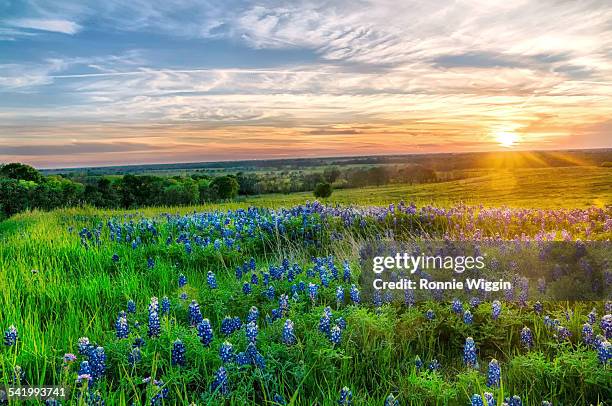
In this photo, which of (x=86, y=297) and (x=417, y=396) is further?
(x=86, y=297)

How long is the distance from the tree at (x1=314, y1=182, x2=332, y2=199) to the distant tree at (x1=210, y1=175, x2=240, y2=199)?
238 inches

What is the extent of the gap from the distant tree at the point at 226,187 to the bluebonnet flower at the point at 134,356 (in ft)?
71.0

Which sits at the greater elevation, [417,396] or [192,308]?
[192,308]

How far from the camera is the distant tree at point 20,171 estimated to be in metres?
25.0

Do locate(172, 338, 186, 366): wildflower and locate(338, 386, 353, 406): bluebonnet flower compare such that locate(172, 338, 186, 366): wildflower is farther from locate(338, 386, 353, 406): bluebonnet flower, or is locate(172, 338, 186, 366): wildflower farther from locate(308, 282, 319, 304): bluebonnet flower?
locate(308, 282, 319, 304): bluebonnet flower

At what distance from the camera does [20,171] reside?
2528cm

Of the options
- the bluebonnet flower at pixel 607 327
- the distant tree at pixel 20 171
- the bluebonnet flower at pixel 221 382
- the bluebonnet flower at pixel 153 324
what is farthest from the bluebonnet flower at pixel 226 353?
the distant tree at pixel 20 171

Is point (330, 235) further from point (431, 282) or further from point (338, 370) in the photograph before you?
point (338, 370)

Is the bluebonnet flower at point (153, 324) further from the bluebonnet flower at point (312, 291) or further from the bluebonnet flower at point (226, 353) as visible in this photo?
the bluebonnet flower at point (312, 291)

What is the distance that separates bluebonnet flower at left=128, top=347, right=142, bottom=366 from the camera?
3.90 meters

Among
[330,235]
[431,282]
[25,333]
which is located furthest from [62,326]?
[330,235]

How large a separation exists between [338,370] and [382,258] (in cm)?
290

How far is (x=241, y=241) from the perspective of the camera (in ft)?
32.5

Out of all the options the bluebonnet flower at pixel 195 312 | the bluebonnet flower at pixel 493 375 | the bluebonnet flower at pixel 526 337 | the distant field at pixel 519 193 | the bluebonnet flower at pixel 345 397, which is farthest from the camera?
the distant field at pixel 519 193
